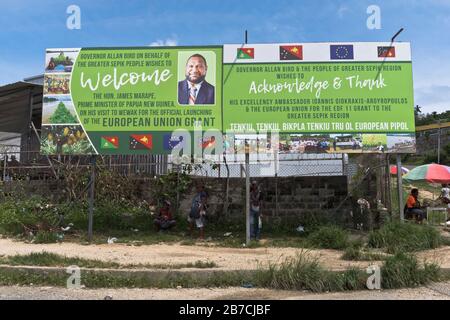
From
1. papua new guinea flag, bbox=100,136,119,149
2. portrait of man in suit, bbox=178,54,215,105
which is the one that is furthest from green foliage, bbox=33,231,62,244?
portrait of man in suit, bbox=178,54,215,105

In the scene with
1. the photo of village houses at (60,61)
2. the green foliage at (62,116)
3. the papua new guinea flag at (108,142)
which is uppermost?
the photo of village houses at (60,61)

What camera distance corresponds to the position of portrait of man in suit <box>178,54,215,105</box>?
1157 cm

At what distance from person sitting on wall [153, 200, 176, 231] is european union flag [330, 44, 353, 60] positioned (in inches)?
240

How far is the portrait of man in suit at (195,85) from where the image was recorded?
11.6 m

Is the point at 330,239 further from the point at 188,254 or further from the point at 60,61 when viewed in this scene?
the point at 60,61

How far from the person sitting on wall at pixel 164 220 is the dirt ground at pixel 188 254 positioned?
183cm

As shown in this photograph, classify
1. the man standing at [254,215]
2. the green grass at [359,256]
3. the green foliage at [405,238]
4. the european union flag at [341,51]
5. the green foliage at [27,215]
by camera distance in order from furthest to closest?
the green foliage at [27,215] → the man standing at [254,215] → the european union flag at [341,51] → the green foliage at [405,238] → the green grass at [359,256]

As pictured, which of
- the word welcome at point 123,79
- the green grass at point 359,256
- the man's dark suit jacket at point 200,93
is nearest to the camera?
the green grass at point 359,256

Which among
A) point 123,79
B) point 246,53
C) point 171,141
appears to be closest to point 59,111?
point 123,79

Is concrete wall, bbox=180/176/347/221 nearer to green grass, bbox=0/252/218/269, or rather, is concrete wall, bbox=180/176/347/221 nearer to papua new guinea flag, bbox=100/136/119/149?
papua new guinea flag, bbox=100/136/119/149

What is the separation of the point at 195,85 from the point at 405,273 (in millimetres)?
6563

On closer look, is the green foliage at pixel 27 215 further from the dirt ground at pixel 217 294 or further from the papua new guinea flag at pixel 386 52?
the papua new guinea flag at pixel 386 52

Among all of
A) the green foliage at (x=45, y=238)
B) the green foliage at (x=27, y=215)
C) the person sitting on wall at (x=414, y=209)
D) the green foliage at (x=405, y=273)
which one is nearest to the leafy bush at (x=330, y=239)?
the green foliage at (x=405, y=273)

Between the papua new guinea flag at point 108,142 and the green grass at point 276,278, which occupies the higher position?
the papua new guinea flag at point 108,142
